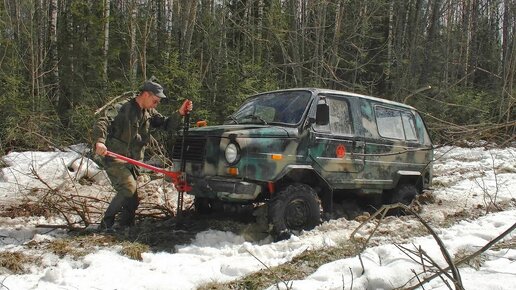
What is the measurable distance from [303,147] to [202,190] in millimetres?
1399

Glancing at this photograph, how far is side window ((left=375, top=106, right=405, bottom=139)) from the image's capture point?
23.2 ft

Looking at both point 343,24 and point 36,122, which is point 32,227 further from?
point 343,24

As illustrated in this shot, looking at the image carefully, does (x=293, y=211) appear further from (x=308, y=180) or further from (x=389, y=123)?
(x=389, y=123)

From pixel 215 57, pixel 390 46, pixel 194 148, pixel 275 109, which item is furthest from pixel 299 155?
pixel 390 46

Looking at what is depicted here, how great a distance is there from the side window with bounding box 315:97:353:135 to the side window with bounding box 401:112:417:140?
1.50 metres

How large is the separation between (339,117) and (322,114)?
661 mm

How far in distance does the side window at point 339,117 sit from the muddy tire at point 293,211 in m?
0.97

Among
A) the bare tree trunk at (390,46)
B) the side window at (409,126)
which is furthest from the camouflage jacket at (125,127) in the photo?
the bare tree trunk at (390,46)

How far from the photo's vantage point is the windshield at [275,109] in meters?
6.08

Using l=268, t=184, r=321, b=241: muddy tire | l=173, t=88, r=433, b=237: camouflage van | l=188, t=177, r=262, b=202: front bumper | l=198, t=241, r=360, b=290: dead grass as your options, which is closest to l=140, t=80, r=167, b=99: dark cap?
l=173, t=88, r=433, b=237: camouflage van

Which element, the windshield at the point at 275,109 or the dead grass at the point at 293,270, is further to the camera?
the windshield at the point at 275,109

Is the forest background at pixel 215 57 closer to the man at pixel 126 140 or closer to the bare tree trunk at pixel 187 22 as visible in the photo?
the bare tree trunk at pixel 187 22

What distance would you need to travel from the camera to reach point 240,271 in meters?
4.52

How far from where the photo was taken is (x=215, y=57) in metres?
18.1
